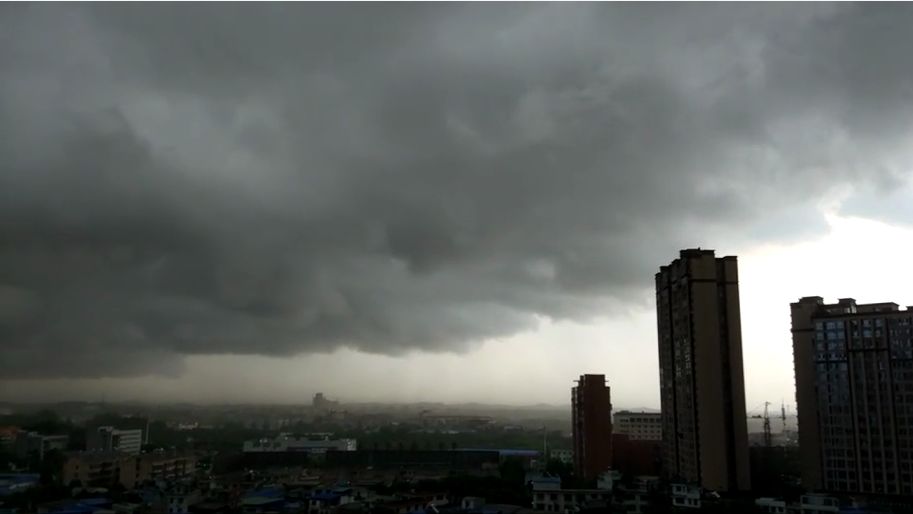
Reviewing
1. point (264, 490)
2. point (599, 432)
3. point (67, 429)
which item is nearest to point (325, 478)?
point (264, 490)

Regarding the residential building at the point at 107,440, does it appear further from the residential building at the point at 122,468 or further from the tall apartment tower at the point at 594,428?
the tall apartment tower at the point at 594,428

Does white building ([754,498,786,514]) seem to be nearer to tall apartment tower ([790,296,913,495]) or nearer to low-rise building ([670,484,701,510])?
low-rise building ([670,484,701,510])

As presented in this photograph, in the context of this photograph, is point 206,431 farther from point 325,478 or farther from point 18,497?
point 18,497

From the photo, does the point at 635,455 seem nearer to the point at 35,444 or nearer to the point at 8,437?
the point at 35,444

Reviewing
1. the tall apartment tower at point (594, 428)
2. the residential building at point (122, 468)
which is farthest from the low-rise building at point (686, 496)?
the residential building at point (122, 468)

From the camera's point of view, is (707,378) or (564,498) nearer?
(564,498)

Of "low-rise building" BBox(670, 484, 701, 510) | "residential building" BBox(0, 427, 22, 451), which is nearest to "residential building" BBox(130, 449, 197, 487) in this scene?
"residential building" BBox(0, 427, 22, 451)

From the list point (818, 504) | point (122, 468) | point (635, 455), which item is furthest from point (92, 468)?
point (818, 504)
